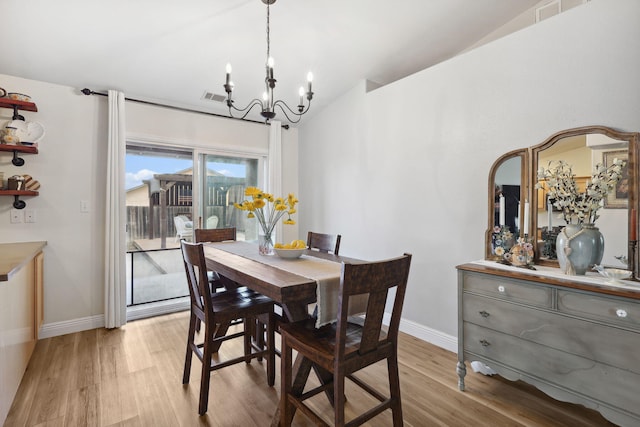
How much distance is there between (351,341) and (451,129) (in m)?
1.99

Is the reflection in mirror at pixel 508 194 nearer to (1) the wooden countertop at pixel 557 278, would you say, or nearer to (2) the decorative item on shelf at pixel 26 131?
(1) the wooden countertop at pixel 557 278

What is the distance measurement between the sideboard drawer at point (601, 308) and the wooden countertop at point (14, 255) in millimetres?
2833

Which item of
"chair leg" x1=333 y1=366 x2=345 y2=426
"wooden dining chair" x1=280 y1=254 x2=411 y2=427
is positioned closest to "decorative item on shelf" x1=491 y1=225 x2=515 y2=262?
"wooden dining chair" x1=280 y1=254 x2=411 y2=427

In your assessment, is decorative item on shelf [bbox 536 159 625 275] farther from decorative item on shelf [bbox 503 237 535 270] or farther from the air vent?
the air vent

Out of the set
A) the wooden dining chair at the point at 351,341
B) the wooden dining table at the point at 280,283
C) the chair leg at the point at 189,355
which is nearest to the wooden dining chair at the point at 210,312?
the chair leg at the point at 189,355

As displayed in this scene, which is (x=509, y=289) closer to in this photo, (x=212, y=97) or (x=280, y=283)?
(x=280, y=283)

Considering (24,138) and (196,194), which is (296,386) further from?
(24,138)

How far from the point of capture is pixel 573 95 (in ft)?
6.73

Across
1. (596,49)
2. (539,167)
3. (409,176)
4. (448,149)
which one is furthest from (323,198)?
(596,49)

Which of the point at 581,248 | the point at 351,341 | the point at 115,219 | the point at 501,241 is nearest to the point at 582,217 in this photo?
the point at 581,248

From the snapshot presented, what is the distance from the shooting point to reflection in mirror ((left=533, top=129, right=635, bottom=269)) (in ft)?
6.09

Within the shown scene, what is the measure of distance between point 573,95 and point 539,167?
1.56 ft

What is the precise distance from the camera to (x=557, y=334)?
5.76 ft

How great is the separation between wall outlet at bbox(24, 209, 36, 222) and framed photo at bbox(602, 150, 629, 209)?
14.2 ft
